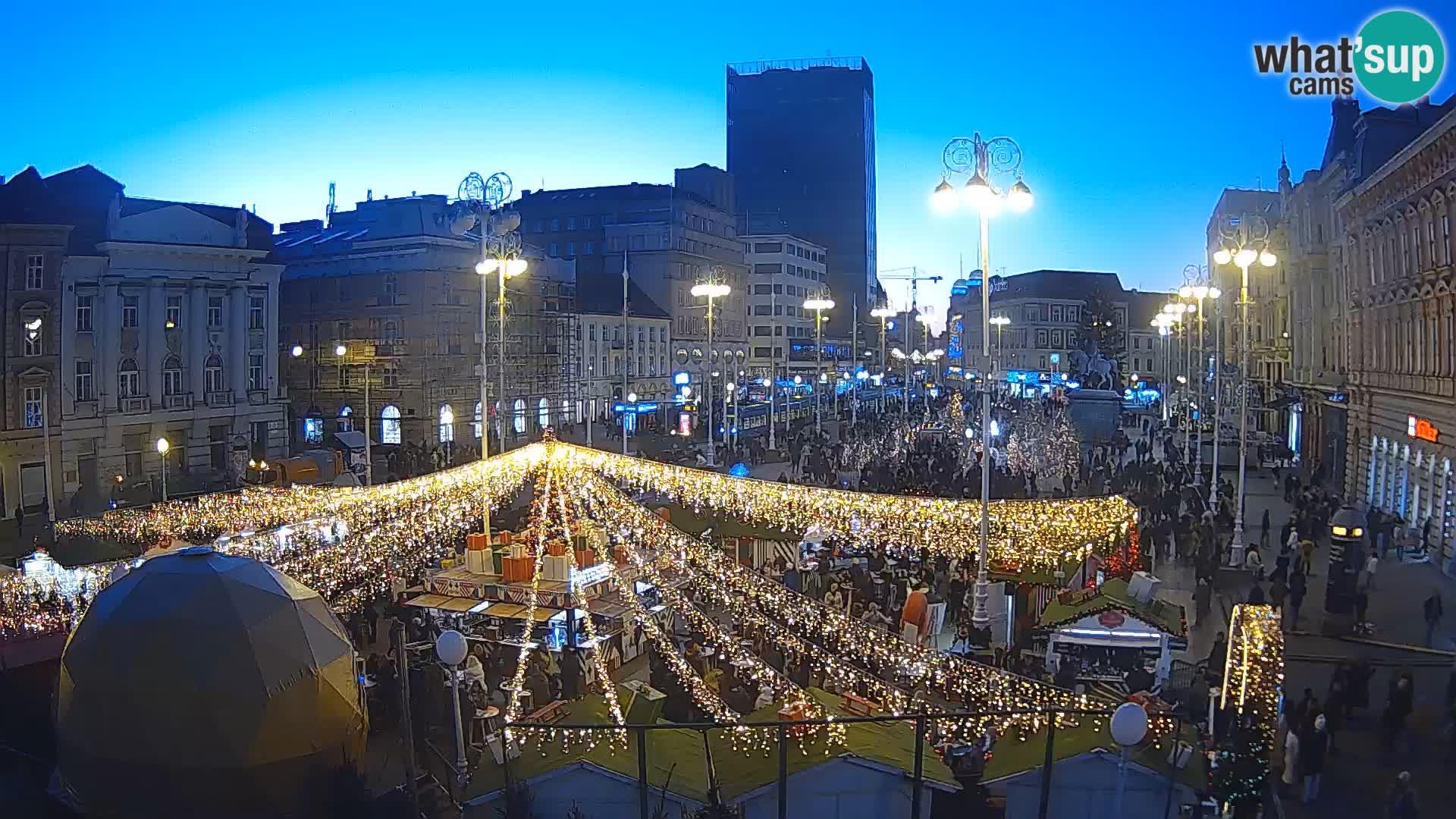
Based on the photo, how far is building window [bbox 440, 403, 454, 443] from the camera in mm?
51572

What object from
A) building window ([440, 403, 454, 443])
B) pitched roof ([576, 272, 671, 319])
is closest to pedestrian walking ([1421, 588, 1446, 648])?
building window ([440, 403, 454, 443])

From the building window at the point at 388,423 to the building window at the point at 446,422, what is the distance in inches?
78.9

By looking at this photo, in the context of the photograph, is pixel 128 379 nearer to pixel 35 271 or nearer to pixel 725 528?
pixel 35 271

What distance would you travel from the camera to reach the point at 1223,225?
70938 mm

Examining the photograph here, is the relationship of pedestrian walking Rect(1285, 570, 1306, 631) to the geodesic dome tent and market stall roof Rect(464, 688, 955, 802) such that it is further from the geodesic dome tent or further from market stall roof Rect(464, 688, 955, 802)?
the geodesic dome tent

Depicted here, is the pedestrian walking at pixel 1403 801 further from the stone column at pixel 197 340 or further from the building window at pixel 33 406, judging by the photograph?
the stone column at pixel 197 340

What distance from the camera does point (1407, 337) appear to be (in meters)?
29.5

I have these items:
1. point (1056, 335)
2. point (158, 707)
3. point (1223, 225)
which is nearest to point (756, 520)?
point (158, 707)

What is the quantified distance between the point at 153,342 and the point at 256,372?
17.4 ft

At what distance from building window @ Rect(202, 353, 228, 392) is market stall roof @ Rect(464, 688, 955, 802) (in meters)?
38.6

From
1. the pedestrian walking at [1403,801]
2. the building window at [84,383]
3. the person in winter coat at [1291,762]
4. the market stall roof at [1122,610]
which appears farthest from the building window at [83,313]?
the pedestrian walking at [1403,801]

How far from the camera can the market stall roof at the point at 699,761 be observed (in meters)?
10.4

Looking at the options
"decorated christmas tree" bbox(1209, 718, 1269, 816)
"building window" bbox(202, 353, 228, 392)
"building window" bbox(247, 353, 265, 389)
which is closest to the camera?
"decorated christmas tree" bbox(1209, 718, 1269, 816)

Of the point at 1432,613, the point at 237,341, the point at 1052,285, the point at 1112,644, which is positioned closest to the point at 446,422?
the point at 237,341
